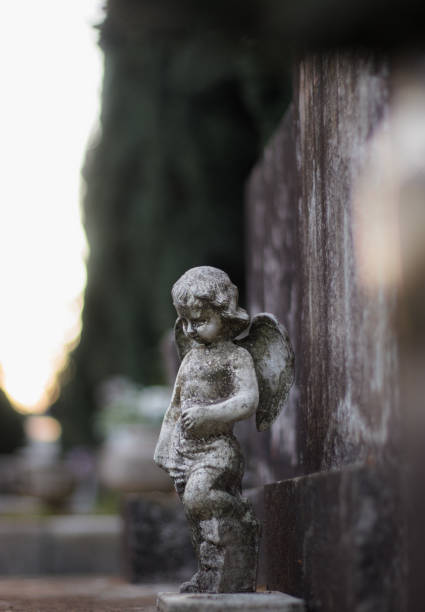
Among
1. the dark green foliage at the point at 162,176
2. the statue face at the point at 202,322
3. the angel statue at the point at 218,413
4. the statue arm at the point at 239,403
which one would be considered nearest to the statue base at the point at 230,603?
the angel statue at the point at 218,413

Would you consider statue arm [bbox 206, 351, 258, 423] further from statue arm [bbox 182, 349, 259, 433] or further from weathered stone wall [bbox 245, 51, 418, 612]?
weathered stone wall [bbox 245, 51, 418, 612]

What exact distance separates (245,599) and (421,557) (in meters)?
0.72

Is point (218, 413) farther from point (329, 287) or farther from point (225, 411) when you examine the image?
point (329, 287)

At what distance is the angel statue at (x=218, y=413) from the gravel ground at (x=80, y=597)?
455mm

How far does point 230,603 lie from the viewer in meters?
2.69

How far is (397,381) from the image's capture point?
2.35 metres

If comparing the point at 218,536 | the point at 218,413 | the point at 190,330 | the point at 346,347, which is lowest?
the point at 218,536

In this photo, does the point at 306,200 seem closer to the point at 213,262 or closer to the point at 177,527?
the point at 177,527

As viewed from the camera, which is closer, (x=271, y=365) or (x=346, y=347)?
(x=346, y=347)

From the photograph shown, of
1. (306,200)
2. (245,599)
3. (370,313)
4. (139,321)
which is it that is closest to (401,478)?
(370,313)

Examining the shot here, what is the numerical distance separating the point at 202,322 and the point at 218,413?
0.36 m

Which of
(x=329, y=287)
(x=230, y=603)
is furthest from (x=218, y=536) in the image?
(x=329, y=287)

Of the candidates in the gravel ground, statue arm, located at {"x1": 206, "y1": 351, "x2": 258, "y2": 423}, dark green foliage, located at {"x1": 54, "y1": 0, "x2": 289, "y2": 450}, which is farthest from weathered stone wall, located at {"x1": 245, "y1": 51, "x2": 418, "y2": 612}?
dark green foliage, located at {"x1": 54, "y1": 0, "x2": 289, "y2": 450}

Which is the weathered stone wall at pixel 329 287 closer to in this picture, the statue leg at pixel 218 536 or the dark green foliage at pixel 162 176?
the statue leg at pixel 218 536
